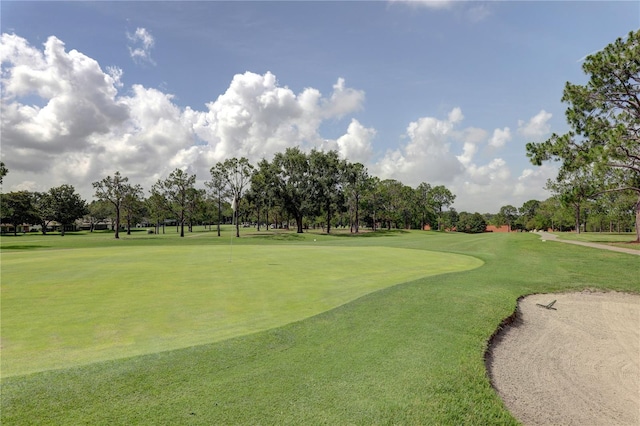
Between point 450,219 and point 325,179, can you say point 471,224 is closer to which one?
point 450,219

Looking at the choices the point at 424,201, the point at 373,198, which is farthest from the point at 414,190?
the point at 373,198

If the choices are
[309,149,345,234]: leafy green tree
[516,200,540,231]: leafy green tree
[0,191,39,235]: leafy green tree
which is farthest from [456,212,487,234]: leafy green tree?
[0,191,39,235]: leafy green tree

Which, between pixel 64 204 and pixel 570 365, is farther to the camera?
pixel 64 204

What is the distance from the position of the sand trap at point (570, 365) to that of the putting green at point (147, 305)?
4.14 m

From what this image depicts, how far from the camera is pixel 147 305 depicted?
837cm

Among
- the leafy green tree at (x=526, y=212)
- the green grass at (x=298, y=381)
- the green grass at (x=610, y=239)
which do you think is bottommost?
the green grass at (x=610, y=239)

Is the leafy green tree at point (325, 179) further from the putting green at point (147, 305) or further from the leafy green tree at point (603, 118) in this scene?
the putting green at point (147, 305)

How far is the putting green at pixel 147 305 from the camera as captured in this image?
5.79m

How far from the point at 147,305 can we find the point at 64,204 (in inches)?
4113

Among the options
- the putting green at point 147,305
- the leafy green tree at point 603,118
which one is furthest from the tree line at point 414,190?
the putting green at point 147,305

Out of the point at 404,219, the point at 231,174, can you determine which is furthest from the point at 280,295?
the point at 404,219

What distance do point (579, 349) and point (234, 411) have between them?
23.9 ft

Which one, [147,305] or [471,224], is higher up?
[471,224]

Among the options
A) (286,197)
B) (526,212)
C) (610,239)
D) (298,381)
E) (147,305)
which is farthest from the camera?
(526,212)
